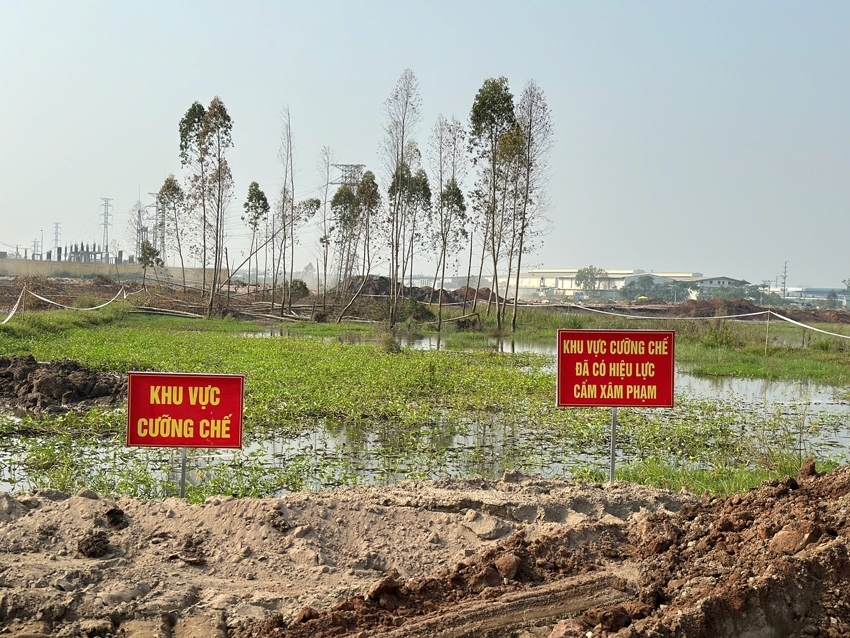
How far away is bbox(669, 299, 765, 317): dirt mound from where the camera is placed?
4731 cm

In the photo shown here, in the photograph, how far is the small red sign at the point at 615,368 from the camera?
6863 millimetres

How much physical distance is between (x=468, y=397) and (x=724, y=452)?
457cm

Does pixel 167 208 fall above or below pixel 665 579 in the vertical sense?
above

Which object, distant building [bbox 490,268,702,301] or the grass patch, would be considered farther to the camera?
distant building [bbox 490,268,702,301]

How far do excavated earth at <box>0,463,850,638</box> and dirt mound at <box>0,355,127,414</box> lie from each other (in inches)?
234

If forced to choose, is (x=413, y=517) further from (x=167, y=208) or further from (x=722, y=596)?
(x=167, y=208)

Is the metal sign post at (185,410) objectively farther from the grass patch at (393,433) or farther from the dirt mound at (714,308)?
the dirt mound at (714,308)

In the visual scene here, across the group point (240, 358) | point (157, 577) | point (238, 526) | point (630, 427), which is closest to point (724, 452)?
point (630, 427)

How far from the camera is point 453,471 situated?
8.02 m

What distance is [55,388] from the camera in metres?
11.5

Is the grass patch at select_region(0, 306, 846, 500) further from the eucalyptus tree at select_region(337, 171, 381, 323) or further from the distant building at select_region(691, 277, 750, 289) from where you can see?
the distant building at select_region(691, 277, 750, 289)

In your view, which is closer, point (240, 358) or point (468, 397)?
point (468, 397)

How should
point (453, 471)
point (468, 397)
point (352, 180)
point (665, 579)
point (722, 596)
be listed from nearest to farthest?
point (722, 596), point (665, 579), point (453, 471), point (468, 397), point (352, 180)

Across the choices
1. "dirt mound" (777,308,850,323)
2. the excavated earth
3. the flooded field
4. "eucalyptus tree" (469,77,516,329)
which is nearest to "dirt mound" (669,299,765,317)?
"dirt mound" (777,308,850,323)
